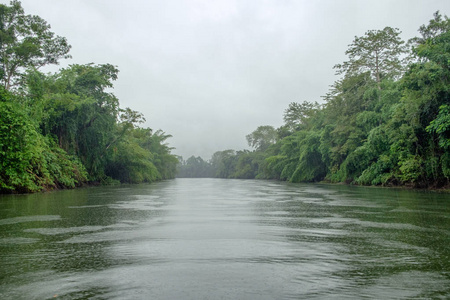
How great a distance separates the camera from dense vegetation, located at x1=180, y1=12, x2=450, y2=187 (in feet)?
52.0

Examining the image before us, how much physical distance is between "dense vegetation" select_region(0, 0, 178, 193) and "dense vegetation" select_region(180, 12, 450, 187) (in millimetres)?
18232

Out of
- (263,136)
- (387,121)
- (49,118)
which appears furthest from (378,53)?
(263,136)

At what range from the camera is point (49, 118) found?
72.2 feet

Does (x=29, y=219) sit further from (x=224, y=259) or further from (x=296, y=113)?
(x=296, y=113)

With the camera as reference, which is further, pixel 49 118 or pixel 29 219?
pixel 49 118

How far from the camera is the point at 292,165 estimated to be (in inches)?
1706

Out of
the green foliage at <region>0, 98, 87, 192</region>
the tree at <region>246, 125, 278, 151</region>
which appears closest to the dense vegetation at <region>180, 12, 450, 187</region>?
the green foliage at <region>0, 98, 87, 192</region>

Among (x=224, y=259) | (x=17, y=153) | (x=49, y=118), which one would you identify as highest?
(x=49, y=118)

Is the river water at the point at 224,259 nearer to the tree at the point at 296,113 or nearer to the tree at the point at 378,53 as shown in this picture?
the tree at the point at 378,53

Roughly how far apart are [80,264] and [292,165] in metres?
41.3

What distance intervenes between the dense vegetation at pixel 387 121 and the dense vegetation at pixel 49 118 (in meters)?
18.2

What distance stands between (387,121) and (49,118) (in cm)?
2230

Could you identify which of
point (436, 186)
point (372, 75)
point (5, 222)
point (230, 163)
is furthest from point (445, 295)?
point (230, 163)

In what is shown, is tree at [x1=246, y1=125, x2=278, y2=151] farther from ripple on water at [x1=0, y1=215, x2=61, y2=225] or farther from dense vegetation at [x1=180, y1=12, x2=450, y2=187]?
ripple on water at [x1=0, y1=215, x2=61, y2=225]
